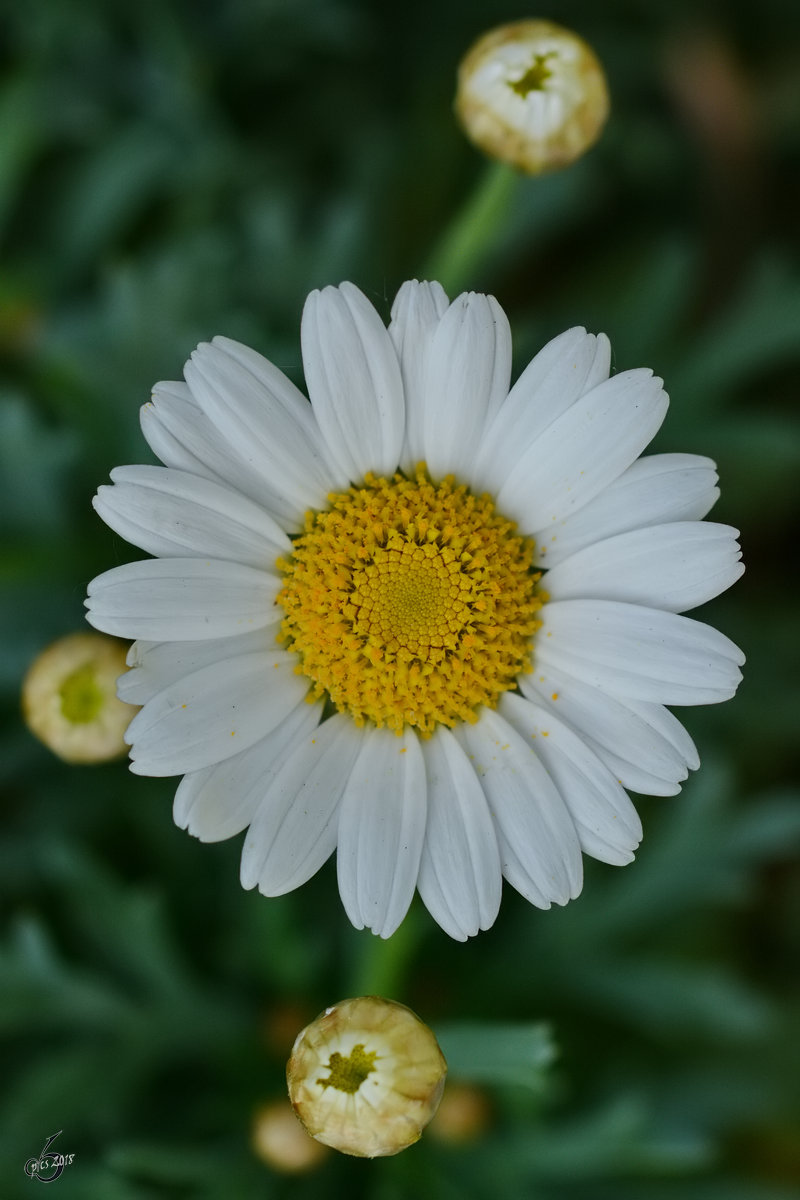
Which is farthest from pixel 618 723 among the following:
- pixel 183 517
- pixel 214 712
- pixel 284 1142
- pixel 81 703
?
pixel 284 1142

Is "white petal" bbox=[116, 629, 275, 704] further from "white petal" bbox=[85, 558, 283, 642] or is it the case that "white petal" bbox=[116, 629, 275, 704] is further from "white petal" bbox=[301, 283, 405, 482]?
"white petal" bbox=[301, 283, 405, 482]

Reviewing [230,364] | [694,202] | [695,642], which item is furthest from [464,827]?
[694,202]

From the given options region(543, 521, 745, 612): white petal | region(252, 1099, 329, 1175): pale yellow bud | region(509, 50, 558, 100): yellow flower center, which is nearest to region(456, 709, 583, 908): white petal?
region(543, 521, 745, 612): white petal

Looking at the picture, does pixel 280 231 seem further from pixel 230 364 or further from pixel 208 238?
pixel 230 364

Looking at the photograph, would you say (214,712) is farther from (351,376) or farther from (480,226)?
(480,226)

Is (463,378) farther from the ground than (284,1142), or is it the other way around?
(463,378)

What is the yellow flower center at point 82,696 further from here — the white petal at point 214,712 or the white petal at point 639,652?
the white petal at point 639,652
